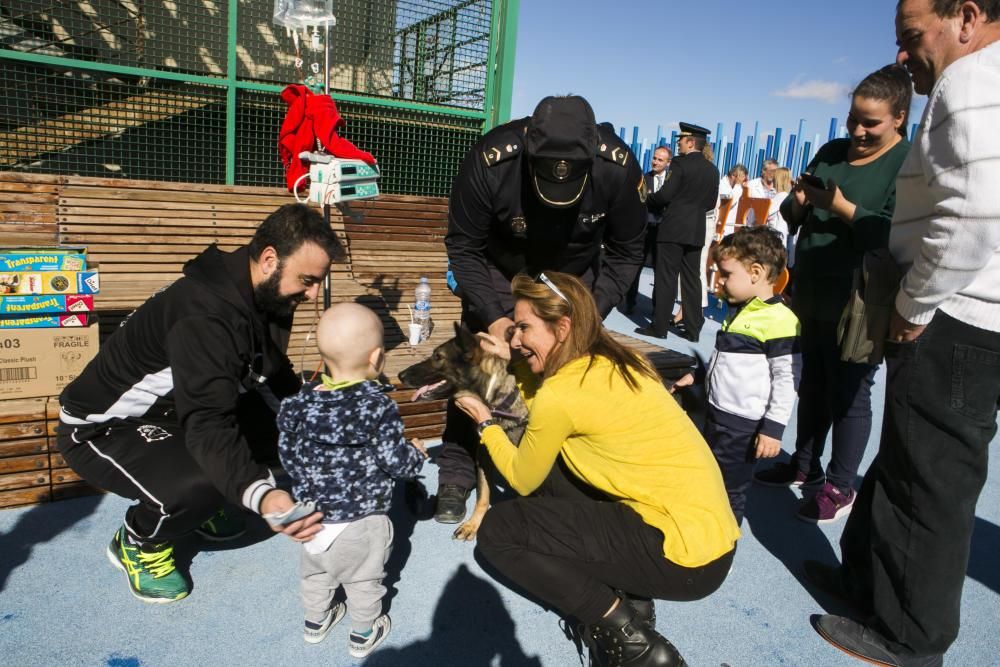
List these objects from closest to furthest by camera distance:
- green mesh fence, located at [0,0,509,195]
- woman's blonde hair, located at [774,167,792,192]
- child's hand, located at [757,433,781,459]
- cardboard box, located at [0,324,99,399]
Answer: child's hand, located at [757,433,781,459], cardboard box, located at [0,324,99,399], green mesh fence, located at [0,0,509,195], woman's blonde hair, located at [774,167,792,192]

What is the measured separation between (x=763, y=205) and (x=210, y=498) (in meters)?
8.95

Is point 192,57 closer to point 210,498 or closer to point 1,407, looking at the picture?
point 1,407

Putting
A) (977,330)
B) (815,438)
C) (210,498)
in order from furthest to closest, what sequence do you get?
(815,438), (210,498), (977,330)

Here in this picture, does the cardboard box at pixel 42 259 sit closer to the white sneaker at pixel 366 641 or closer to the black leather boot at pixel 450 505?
the black leather boot at pixel 450 505

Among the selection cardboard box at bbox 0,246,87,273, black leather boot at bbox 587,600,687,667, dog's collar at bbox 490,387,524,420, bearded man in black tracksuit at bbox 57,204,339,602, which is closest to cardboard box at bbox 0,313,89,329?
cardboard box at bbox 0,246,87,273

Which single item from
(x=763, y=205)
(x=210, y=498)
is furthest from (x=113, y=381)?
(x=763, y=205)

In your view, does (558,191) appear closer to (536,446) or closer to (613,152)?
(613,152)

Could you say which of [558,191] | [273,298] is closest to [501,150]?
[558,191]

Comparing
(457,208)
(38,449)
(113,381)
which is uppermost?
(457,208)

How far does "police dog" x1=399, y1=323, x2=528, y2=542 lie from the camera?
3.17m

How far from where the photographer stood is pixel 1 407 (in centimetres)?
296

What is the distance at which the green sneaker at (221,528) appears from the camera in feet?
9.72

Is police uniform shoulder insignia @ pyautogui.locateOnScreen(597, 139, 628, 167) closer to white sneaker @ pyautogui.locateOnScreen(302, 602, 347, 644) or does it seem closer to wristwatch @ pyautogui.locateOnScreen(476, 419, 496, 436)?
wristwatch @ pyautogui.locateOnScreen(476, 419, 496, 436)

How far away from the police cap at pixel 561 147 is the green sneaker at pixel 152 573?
6.75ft
